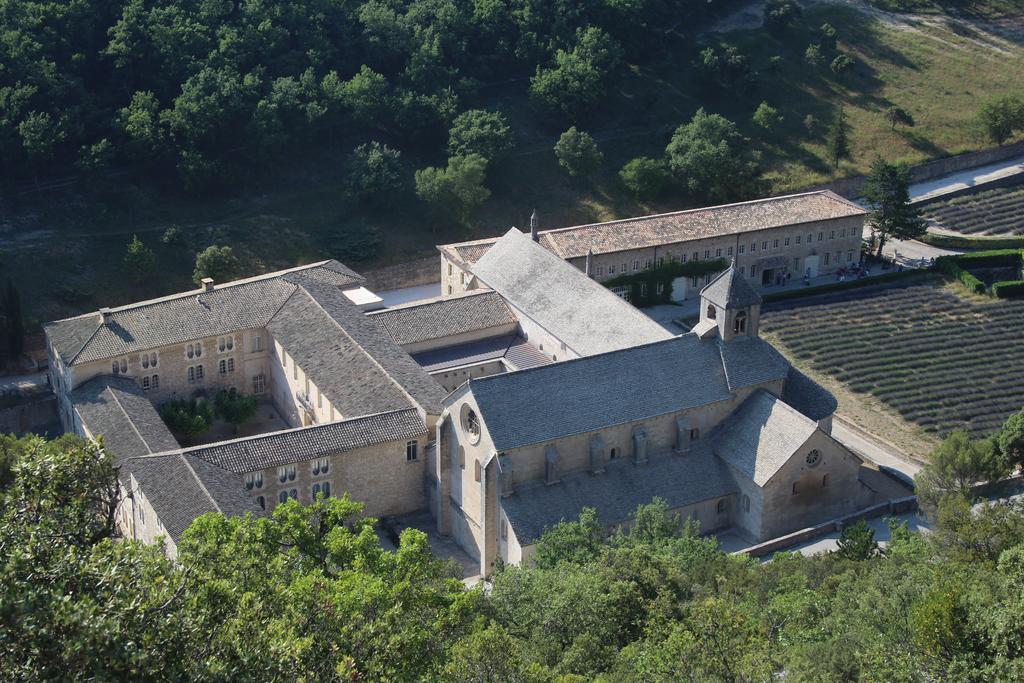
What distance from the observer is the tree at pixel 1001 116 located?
122 m

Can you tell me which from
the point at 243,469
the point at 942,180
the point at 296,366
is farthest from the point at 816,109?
the point at 243,469

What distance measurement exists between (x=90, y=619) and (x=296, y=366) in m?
47.5

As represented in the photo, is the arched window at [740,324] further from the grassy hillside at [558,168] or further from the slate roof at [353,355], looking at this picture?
the grassy hillside at [558,168]

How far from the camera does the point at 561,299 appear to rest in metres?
78.6

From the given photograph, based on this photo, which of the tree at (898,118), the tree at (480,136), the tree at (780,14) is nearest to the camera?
the tree at (480,136)

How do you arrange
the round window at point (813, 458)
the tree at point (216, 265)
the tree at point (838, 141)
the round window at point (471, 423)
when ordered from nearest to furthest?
the round window at point (471, 423) → the round window at point (813, 458) → the tree at point (216, 265) → the tree at point (838, 141)

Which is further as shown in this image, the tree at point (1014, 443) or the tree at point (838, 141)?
the tree at point (838, 141)

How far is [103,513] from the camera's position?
36594 mm

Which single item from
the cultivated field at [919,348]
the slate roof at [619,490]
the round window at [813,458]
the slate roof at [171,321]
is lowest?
the cultivated field at [919,348]

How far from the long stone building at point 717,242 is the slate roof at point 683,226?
0.24 ft

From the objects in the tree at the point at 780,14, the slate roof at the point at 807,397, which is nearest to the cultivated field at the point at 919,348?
the slate roof at the point at 807,397

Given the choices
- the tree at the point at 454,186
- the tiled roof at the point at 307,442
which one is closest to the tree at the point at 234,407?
the tiled roof at the point at 307,442

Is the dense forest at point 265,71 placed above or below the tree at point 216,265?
above

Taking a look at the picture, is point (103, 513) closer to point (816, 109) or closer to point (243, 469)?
point (243, 469)
